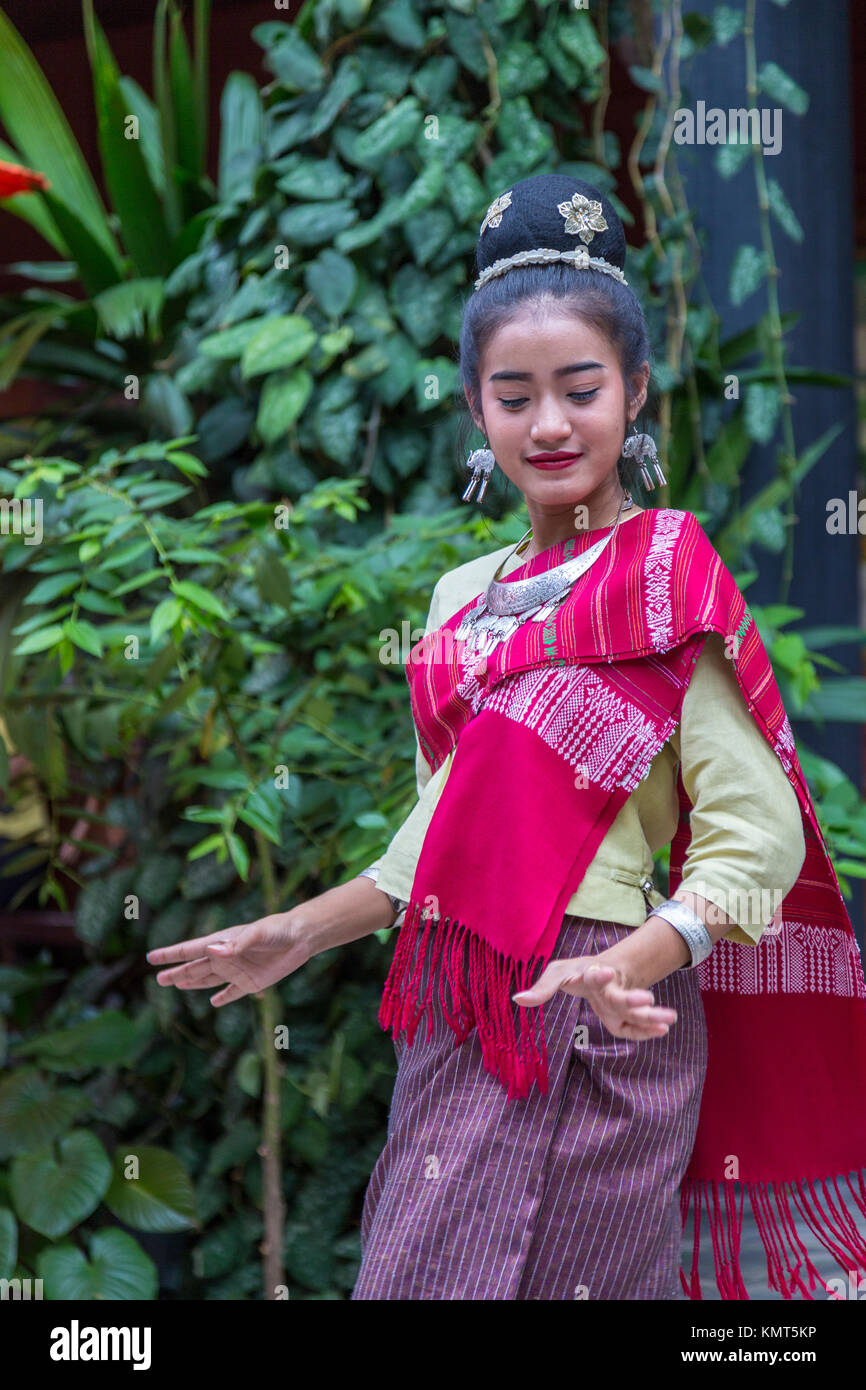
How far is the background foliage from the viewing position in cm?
202

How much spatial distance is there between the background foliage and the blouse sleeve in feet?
2.66

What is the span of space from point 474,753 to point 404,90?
5.65ft

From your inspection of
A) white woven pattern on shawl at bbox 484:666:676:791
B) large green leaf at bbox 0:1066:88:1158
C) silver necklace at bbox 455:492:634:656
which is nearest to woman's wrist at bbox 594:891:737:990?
white woven pattern on shawl at bbox 484:666:676:791

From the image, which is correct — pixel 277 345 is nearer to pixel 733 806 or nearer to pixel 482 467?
pixel 482 467

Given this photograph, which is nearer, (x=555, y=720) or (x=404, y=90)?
(x=555, y=720)

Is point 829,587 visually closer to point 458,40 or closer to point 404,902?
point 458,40

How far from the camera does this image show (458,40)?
94.9 inches

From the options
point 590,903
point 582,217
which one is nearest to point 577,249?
point 582,217

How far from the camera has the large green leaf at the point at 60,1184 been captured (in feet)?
6.61

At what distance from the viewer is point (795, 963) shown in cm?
118

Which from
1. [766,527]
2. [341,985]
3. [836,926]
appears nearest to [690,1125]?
[836,926]

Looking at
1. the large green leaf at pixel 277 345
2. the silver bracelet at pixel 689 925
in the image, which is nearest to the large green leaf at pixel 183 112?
the large green leaf at pixel 277 345

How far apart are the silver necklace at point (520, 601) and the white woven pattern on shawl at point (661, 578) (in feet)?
0.16

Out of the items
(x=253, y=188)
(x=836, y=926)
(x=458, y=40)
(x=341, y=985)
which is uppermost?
(x=458, y=40)
